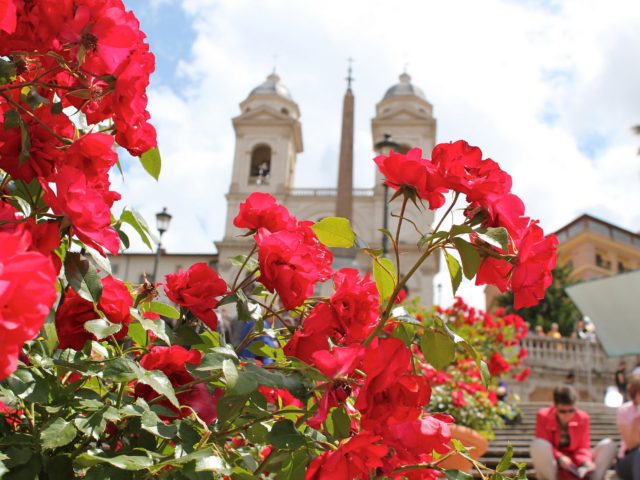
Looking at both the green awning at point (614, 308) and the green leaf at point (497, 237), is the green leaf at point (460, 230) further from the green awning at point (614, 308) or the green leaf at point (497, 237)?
the green awning at point (614, 308)

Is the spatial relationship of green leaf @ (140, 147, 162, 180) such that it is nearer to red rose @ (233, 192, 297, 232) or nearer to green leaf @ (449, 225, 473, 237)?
red rose @ (233, 192, 297, 232)

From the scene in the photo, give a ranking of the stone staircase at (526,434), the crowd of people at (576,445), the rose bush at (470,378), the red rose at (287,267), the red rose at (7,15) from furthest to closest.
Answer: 1. the stone staircase at (526,434)
2. the rose bush at (470,378)
3. the crowd of people at (576,445)
4. the red rose at (287,267)
5. the red rose at (7,15)

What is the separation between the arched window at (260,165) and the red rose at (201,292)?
40.6m

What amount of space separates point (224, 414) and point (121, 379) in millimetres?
191

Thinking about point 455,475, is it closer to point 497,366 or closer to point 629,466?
point 629,466

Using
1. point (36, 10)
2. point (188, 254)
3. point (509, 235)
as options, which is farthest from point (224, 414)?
point (188, 254)

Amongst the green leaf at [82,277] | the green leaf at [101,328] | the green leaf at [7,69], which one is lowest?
the green leaf at [101,328]

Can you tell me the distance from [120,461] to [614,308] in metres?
16.6

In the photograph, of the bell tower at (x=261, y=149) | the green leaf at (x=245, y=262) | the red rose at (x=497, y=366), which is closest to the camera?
the green leaf at (x=245, y=262)

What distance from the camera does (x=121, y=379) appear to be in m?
1.01

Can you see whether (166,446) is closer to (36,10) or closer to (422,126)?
(36,10)

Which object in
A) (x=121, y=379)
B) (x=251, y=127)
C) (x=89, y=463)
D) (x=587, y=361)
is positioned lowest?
(x=89, y=463)

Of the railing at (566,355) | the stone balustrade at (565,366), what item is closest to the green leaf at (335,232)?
the stone balustrade at (565,366)

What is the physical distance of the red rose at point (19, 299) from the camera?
25.3 inches
